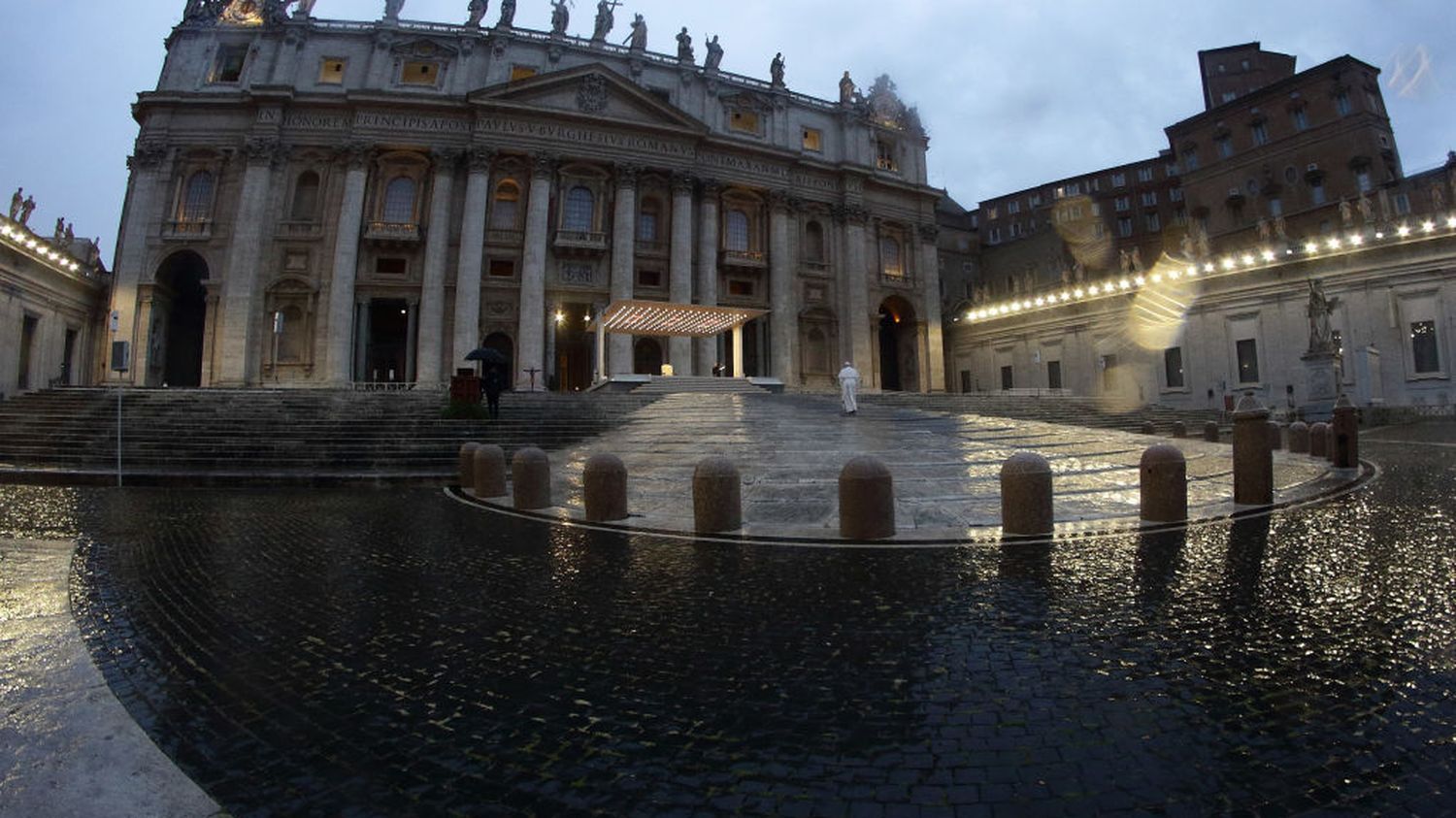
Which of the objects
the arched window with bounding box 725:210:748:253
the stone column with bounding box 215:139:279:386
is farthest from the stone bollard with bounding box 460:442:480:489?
the arched window with bounding box 725:210:748:253

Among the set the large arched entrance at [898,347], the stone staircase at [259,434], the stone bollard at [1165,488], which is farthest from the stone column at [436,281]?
the stone bollard at [1165,488]

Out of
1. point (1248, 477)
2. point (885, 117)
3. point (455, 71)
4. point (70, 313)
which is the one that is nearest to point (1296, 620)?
point (1248, 477)

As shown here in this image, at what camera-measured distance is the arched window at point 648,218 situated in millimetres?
37500

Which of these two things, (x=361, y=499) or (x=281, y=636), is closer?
(x=281, y=636)

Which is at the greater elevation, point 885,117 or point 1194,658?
point 885,117

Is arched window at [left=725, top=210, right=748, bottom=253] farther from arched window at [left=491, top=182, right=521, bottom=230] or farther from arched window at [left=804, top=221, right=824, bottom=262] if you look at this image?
arched window at [left=491, top=182, right=521, bottom=230]

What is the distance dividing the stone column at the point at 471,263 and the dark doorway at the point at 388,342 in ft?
15.9

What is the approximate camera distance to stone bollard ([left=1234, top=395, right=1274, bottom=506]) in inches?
319

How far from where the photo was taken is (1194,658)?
3207 mm

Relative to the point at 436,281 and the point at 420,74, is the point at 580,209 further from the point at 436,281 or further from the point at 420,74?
the point at 420,74

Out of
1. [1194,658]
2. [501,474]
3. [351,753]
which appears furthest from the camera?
[501,474]

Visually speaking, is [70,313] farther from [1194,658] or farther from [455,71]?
[1194,658]

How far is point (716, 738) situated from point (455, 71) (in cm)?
4110

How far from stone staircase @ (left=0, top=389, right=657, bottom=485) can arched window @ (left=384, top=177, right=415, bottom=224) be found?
618 inches
